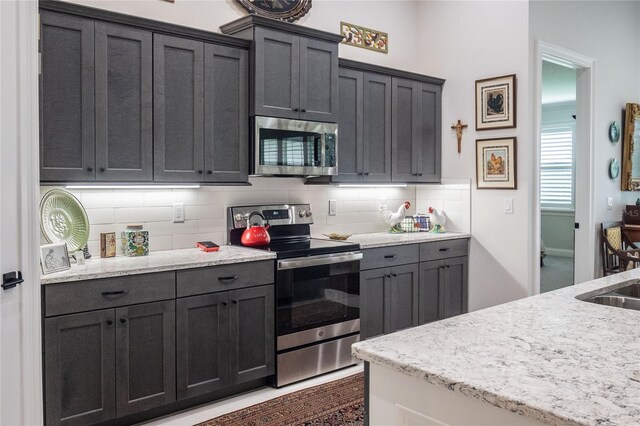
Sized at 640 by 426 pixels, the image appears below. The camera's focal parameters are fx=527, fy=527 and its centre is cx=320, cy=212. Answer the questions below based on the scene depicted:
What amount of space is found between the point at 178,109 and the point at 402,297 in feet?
7.46

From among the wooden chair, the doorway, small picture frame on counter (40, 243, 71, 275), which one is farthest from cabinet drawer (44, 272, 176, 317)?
the doorway

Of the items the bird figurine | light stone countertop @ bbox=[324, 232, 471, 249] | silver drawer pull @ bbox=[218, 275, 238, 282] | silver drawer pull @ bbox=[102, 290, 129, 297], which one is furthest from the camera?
the bird figurine

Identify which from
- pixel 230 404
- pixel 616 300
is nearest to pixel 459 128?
pixel 616 300

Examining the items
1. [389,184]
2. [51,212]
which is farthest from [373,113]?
[51,212]

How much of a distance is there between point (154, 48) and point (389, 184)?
2305 mm

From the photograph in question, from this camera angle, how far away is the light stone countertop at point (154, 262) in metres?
2.60

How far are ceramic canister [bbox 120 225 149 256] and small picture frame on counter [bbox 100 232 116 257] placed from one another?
0.21 ft

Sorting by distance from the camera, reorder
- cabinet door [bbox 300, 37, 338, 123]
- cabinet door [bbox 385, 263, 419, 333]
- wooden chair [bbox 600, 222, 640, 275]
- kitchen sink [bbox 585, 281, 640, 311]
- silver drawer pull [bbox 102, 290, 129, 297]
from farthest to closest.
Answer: wooden chair [bbox 600, 222, 640, 275]
cabinet door [bbox 385, 263, 419, 333]
cabinet door [bbox 300, 37, 338, 123]
silver drawer pull [bbox 102, 290, 129, 297]
kitchen sink [bbox 585, 281, 640, 311]

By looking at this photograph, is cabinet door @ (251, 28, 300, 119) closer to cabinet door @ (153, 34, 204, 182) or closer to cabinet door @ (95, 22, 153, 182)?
cabinet door @ (153, 34, 204, 182)

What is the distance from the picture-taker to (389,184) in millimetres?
4652

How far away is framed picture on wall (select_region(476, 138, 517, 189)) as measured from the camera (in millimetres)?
4449

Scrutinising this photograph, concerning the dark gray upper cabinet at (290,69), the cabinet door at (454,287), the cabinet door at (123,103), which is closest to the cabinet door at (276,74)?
the dark gray upper cabinet at (290,69)

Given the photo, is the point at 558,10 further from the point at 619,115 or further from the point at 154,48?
the point at 154,48

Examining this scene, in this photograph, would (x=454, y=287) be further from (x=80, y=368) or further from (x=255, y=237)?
(x=80, y=368)
